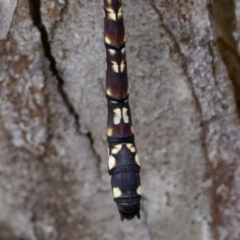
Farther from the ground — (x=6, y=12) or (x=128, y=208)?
(x=6, y=12)

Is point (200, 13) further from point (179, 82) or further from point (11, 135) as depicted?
point (11, 135)

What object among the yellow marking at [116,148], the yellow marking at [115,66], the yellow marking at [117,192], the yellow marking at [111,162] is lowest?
the yellow marking at [117,192]

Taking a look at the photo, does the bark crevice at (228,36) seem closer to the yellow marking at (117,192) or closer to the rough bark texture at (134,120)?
the rough bark texture at (134,120)

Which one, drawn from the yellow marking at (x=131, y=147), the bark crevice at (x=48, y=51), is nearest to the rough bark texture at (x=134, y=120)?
the bark crevice at (x=48, y=51)

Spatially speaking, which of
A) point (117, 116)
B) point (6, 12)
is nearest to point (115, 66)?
point (117, 116)

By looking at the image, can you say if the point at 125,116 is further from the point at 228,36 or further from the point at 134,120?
the point at 228,36

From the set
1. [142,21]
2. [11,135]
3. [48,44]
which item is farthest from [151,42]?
[11,135]
